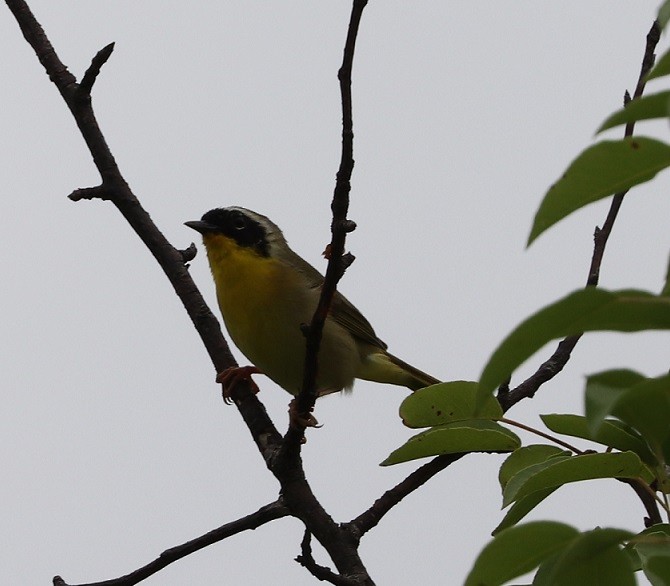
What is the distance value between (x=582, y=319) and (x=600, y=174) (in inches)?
7.5

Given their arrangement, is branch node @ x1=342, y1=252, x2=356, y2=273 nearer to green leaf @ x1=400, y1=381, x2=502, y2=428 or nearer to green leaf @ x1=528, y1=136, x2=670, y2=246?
green leaf @ x1=400, y1=381, x2=502, y2=428

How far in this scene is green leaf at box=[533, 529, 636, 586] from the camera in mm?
1087

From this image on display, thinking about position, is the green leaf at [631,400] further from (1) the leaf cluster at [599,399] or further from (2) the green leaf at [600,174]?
(2) the green leaf at [600,174]

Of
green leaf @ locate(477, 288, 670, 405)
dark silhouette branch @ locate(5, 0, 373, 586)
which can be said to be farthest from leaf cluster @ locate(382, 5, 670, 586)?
dark silhouette branch @ locate(5, 0, 373, 586)

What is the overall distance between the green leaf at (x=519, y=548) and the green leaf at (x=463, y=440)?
583 mm

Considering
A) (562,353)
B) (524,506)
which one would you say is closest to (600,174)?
(524,506)

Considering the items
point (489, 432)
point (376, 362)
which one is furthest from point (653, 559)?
point (376, 362)

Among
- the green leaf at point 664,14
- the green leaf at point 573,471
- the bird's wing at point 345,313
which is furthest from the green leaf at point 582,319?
the bird's wing at point 345,313

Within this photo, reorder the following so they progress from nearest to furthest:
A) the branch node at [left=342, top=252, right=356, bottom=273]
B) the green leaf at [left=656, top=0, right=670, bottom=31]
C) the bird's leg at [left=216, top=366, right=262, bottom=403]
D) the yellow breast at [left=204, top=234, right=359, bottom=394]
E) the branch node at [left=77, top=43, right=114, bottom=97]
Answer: the green leaf at [left=656, top=0, right=670, bottom=31] < the branch node at [left=342, top=252, right=356, bottom=273] < the branch node at [left=77, top=43, right=114, bottom=97] < the bird's leg at [left=216, top=366, right=262, bottom=403] < the yellow breast at [left=204, top=234, right=359, bottom=394]

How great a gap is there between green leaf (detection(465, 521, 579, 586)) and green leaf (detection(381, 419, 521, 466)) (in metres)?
0.58

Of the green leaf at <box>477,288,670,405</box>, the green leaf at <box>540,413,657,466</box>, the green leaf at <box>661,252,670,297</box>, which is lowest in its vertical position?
the green leaf at <box>477,288,670,405</box>

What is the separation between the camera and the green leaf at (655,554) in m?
1.08

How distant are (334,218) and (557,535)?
100 centimetres

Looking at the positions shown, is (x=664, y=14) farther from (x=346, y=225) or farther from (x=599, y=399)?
(x=346, y=225)
